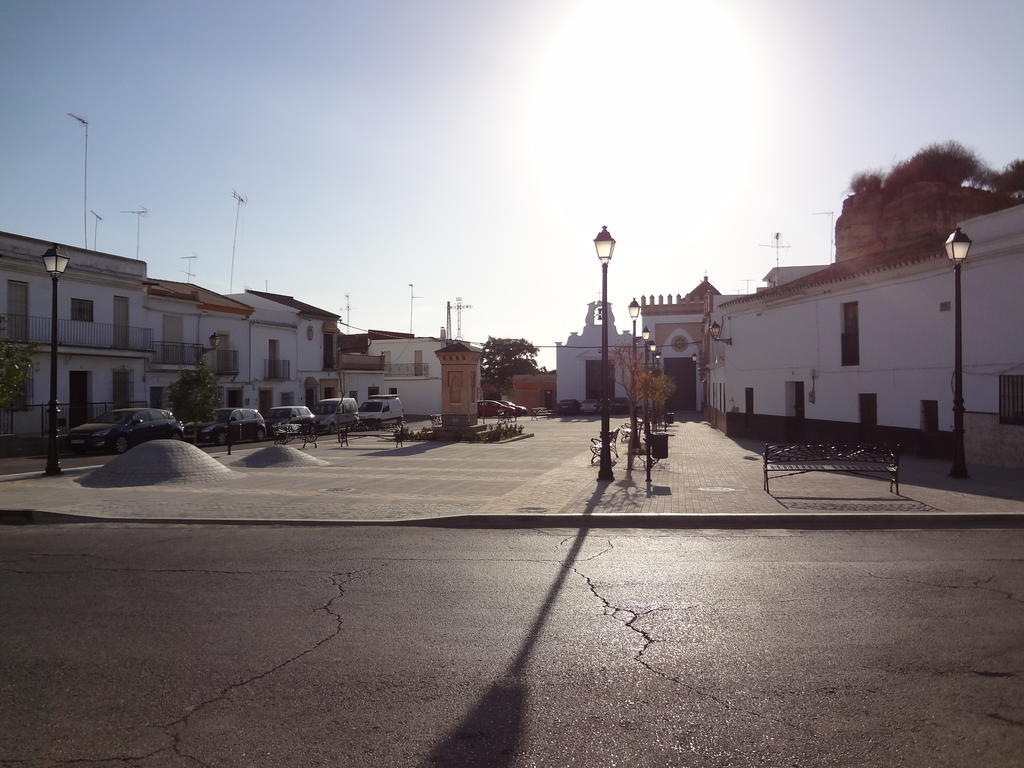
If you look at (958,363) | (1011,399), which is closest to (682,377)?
(1011,399)

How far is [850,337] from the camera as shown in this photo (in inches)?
916

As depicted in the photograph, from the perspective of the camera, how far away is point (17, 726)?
4.08 metres

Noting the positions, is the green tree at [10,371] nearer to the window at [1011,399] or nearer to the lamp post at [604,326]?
the lamp post at [604,326]

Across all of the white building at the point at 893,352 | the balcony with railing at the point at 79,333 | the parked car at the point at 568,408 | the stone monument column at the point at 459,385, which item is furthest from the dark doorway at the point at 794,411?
the parked car at the point at 568,408

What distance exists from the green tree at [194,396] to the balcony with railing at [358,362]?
67.1 feet

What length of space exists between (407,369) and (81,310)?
111 ft

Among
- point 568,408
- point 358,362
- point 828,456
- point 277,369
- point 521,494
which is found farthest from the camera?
point 568,408

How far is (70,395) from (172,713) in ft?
103

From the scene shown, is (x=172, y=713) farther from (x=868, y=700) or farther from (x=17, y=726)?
(x=868, y=700)

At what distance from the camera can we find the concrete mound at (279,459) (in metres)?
18.2

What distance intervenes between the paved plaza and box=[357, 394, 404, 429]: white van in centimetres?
2117

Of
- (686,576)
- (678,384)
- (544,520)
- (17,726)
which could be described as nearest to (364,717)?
(17,726)

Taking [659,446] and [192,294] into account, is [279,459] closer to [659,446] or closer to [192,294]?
[659,446]

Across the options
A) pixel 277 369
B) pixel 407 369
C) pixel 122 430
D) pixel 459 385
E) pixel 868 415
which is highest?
pixel 407 369
